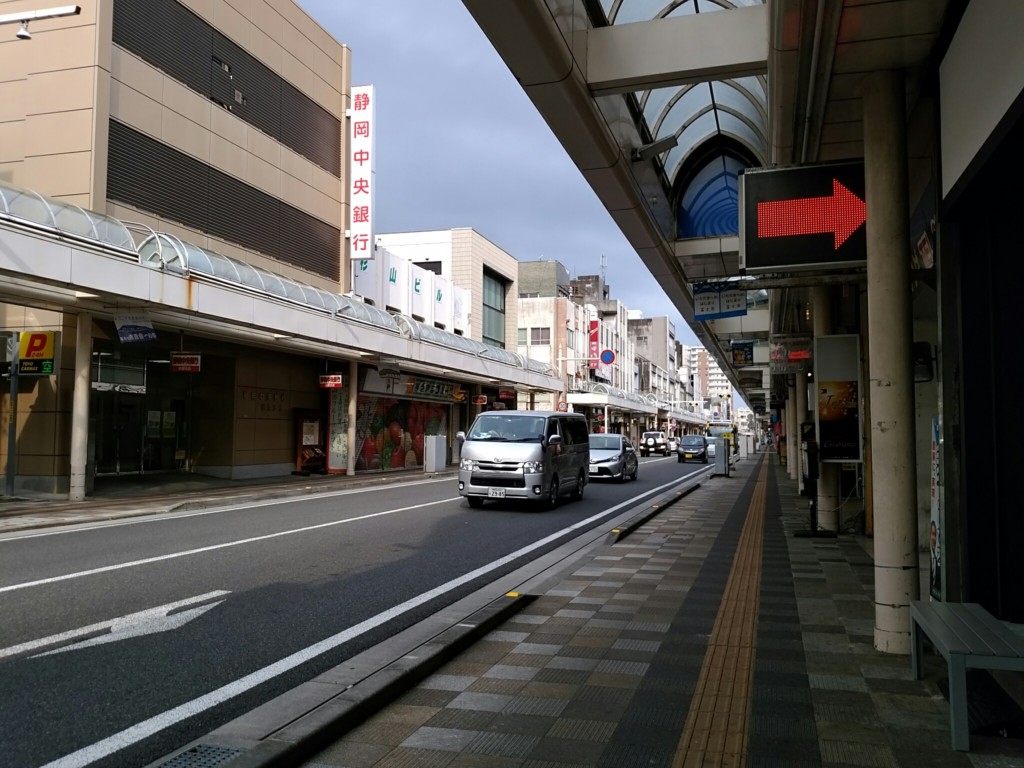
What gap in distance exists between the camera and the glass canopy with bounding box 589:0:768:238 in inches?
299

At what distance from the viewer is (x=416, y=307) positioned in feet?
120

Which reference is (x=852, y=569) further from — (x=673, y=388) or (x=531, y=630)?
(x=673, y=388)

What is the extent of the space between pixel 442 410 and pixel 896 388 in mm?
34342

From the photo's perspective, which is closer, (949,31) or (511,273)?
(949,31)

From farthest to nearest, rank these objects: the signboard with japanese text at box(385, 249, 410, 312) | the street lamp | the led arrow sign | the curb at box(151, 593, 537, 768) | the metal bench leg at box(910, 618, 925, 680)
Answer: the signboard with japanese text at box(385, 249, 410, 312) < the street lamp < the led arrow sign < the metal bench leg at box(910, 618, 925, 680) < the curb at box(151, 593, 537, 768)

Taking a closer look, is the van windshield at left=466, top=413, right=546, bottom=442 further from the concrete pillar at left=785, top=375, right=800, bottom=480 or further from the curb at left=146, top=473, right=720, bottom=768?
the concrete pillar at left=785, top=375, right=800, bottom=480

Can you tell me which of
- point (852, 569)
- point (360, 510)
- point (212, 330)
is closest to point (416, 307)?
point (212, 330)

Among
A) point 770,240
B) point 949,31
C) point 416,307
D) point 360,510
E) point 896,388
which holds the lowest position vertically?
point 360,510

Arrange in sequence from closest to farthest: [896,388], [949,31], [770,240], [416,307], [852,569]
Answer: [949,31], [896,388], [770,240], [852,569], [416,307]

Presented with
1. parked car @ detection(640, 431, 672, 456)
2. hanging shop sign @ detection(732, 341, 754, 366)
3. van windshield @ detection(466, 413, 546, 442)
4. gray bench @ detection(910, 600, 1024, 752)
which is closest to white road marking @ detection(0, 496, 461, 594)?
van windshield @ detection(466, 413, 546, 442)

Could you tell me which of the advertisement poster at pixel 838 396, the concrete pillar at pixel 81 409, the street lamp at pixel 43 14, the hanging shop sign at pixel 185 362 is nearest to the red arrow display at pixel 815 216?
the advertisement poster at pixel 838 396

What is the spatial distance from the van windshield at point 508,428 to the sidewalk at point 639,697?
27.0 feet

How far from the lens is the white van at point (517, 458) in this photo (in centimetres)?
1500

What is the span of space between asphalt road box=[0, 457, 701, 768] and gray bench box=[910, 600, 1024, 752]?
3610 mm
